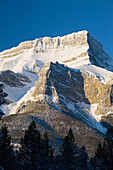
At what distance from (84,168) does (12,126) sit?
84.5 m

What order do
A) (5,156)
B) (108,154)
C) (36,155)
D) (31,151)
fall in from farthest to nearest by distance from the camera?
(31,151) → (36,155) → (108,154) → (5,156)

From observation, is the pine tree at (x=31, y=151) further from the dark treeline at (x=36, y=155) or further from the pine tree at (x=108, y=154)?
the pine tree at (x=108, y=154)

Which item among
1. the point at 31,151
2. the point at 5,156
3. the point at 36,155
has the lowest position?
the point at 5,156

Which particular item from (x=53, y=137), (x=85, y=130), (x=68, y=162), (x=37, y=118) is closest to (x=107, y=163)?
(x=68, y=162)

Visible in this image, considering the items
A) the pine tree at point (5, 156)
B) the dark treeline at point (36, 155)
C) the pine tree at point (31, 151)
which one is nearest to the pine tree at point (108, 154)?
the dark treeline at point (36, 155)

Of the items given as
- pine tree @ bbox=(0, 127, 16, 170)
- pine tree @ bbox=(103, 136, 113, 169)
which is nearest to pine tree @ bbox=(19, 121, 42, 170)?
pine tree @ bbox=(0, 127, 16, 170)

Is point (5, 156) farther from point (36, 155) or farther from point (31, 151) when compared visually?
point (36, 155)

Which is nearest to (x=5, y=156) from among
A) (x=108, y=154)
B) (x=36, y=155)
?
(x=36, y=155)

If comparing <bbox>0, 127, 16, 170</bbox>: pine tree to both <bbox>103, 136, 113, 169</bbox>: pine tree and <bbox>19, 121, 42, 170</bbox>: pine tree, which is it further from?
<bbox>103, 136, 113, 169</bbox>: pine tree

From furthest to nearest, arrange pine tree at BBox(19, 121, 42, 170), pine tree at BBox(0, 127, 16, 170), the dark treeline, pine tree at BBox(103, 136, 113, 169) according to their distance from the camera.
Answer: pine tree at BBox(19, 121, 42, 170) < the dark treeline < pine tree at BBox(103, 136, 113, 169) < pine tree at BBox(0, 127, 16, 170)

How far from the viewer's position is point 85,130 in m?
182

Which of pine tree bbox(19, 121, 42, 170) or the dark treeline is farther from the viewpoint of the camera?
pine tree bbox(19, 121, 42, 170)

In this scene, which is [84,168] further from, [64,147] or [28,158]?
[28,158]

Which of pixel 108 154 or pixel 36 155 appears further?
pixel 36 155
